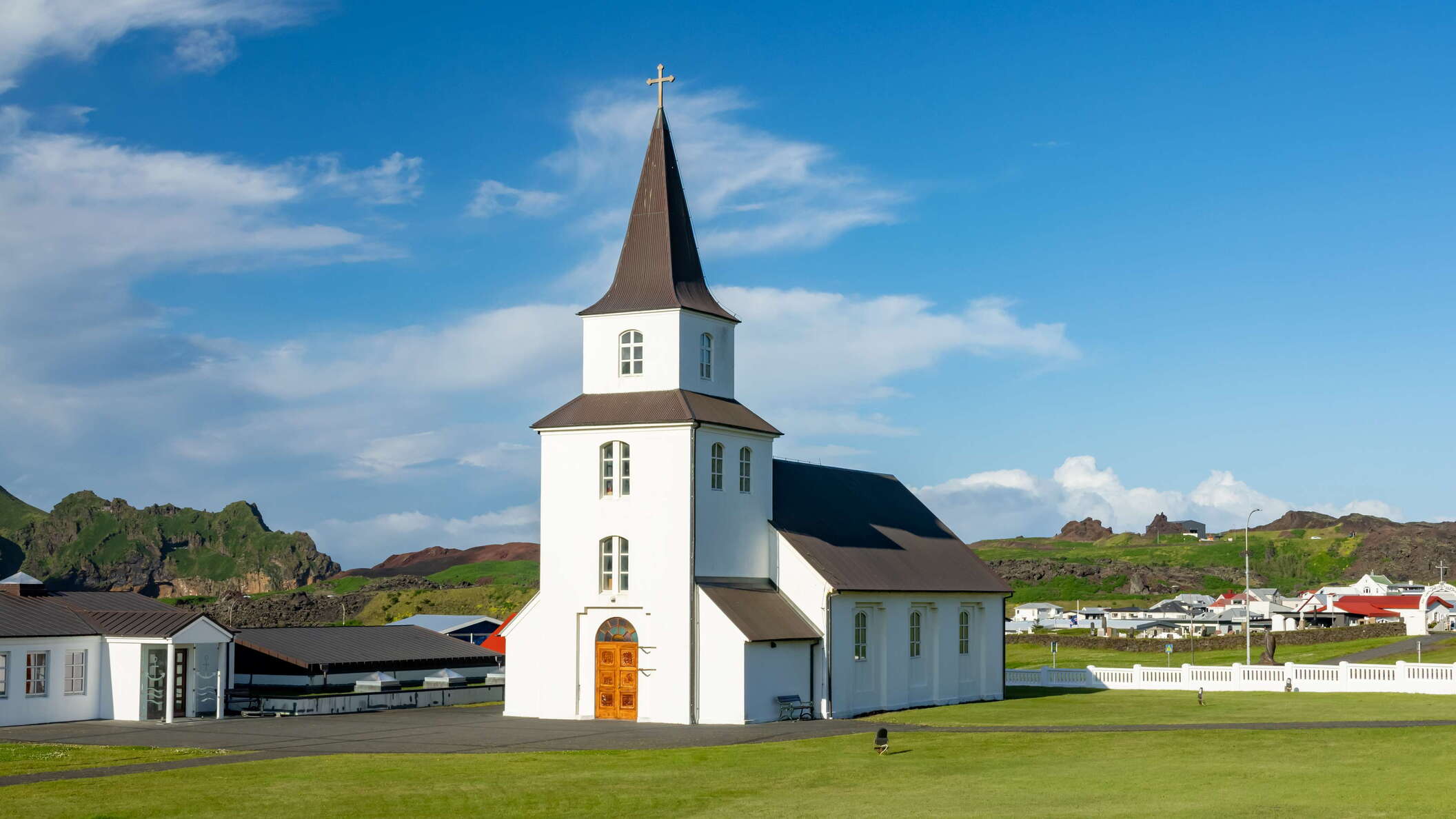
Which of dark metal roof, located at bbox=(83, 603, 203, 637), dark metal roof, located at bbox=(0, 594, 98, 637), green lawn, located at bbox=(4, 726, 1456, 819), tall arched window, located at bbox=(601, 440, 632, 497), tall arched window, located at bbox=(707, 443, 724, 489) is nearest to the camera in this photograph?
green lawn, located at bbox=(4, 726, 1456, 819)

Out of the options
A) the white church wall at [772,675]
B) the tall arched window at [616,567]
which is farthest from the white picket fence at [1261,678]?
the tall arched window at [616,567]

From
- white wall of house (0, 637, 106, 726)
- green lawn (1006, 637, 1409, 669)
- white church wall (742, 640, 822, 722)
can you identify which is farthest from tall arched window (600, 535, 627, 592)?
green lawn (1006, 637, 1409, 669)

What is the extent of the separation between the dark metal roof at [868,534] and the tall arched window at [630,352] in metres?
6.44

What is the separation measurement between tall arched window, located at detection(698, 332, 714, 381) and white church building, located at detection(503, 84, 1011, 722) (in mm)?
91

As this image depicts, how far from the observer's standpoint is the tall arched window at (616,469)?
41969mm

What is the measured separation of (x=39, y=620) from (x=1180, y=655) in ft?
201

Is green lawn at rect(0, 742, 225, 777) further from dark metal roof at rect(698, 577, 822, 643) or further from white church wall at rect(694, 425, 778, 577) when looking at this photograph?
white church wall at rect(694, 425, 778, 577)

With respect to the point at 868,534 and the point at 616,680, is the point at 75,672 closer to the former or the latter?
the point at 616,680

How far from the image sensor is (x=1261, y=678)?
55875 millimetres

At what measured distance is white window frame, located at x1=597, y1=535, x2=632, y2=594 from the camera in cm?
4175

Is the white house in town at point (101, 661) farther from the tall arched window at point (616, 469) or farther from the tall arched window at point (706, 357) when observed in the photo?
the tall arched window at point (706, 357)

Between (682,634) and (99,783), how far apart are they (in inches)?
689

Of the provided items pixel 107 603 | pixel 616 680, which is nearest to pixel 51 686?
pixel 107 603

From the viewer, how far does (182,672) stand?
42.3 meters
